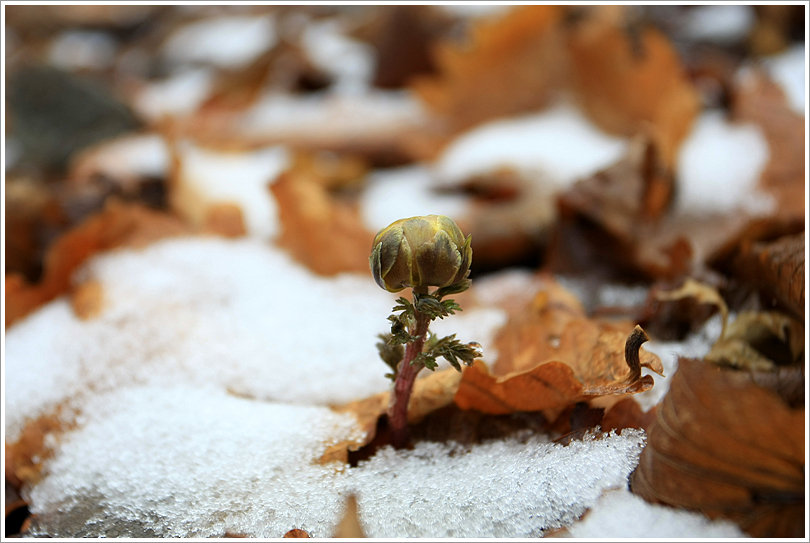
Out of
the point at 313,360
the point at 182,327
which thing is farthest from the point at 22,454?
the point at 313,360

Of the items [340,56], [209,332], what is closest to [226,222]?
[209,332]

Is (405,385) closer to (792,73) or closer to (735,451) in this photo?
(735,451)

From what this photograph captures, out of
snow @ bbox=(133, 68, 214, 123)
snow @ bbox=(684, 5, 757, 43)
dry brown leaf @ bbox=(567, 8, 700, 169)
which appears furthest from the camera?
snow @ bbox=(133, 68, 214, 123)

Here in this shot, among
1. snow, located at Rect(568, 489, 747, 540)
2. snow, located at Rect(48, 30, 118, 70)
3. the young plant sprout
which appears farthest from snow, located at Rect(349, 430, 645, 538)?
snow, located at Rect(48, 30, 118, 70)

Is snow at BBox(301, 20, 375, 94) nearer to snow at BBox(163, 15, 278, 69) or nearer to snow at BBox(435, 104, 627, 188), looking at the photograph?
snow at BBox(163, 15, 278, 69)

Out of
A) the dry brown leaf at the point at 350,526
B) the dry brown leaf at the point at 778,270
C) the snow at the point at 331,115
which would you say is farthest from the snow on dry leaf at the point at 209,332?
the snow at the point at 331,115

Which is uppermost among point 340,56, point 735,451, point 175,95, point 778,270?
point 340,56

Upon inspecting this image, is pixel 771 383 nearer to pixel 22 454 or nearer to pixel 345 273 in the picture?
pixel 345 273
